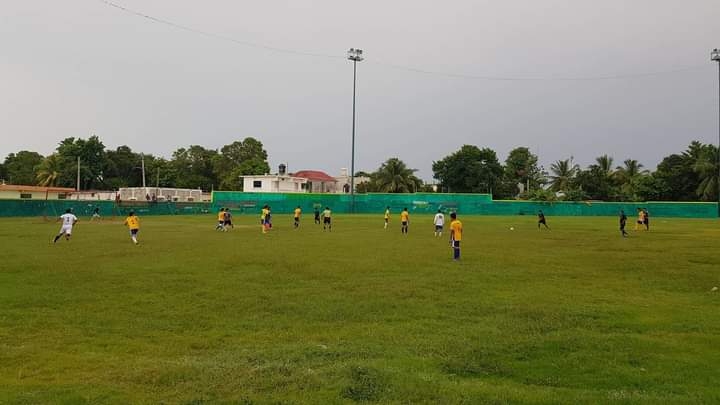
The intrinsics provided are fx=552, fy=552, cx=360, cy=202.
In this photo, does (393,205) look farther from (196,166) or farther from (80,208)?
(196,166)

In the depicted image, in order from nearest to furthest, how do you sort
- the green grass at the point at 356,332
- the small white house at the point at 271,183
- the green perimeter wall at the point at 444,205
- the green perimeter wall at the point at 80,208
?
the green grass at the point at 356,332 < the green perimeter wall at the point at 80,208 < the green perimeter wall at the point at 444,205 < the small white house at the point at 271,183

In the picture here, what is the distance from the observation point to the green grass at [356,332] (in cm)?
559

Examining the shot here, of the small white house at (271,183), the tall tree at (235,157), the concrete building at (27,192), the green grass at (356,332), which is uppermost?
the tall tree at (235,157)

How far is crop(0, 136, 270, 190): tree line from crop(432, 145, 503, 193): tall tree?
29.4 metres

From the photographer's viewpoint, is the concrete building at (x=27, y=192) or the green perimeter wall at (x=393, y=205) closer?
the green perimeter wall at (x=393, y=205)

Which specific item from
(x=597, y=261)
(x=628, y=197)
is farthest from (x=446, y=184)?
(x=597, y=261)

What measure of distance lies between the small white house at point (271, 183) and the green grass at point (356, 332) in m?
57.6

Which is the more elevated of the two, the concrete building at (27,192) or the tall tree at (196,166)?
the tall tree at (196,166)

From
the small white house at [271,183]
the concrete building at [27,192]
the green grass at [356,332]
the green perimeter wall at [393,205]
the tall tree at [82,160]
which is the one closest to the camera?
the green grass at [356,332]

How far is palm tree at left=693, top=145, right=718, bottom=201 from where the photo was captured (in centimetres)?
6694

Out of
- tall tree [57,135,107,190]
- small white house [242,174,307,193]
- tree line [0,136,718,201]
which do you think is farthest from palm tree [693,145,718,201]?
tall tree [57,135,107,190]

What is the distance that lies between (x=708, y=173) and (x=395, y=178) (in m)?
40.8

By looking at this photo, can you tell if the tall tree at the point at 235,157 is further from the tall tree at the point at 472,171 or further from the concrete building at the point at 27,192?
the tall tree at the point at 472,171

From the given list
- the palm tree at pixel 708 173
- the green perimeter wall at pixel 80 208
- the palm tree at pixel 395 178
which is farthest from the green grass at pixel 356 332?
the palm tree at pixel 395 178
